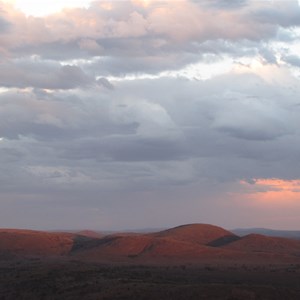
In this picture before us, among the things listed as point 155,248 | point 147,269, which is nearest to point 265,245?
point 155,248

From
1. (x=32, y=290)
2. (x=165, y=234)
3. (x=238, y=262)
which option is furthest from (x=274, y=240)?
(x=32, y=290)

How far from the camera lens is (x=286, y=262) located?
84.4 meters

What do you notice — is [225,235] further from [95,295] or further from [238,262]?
[95,295]

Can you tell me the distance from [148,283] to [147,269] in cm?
1993

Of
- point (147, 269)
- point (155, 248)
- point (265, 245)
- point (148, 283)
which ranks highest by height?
point (265, 245)

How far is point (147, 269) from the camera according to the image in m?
69.6

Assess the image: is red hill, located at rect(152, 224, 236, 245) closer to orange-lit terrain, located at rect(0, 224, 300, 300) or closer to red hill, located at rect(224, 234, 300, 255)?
orange-lit terrain, located at rect(0, 224, 300, 300)

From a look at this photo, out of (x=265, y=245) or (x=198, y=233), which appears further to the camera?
(x=198, y=233)

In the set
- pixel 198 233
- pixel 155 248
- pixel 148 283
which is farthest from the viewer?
pixel 198 233

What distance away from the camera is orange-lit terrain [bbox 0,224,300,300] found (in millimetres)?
44844

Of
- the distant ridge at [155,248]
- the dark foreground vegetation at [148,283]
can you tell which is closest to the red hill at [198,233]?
the distant ridge at [155,248]

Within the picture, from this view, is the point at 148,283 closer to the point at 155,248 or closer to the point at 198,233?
the point at 155,248

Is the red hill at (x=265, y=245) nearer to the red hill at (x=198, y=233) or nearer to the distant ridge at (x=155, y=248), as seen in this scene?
the distant ridge at (x=155, y=248)

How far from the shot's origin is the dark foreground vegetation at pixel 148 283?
43.1 metres
